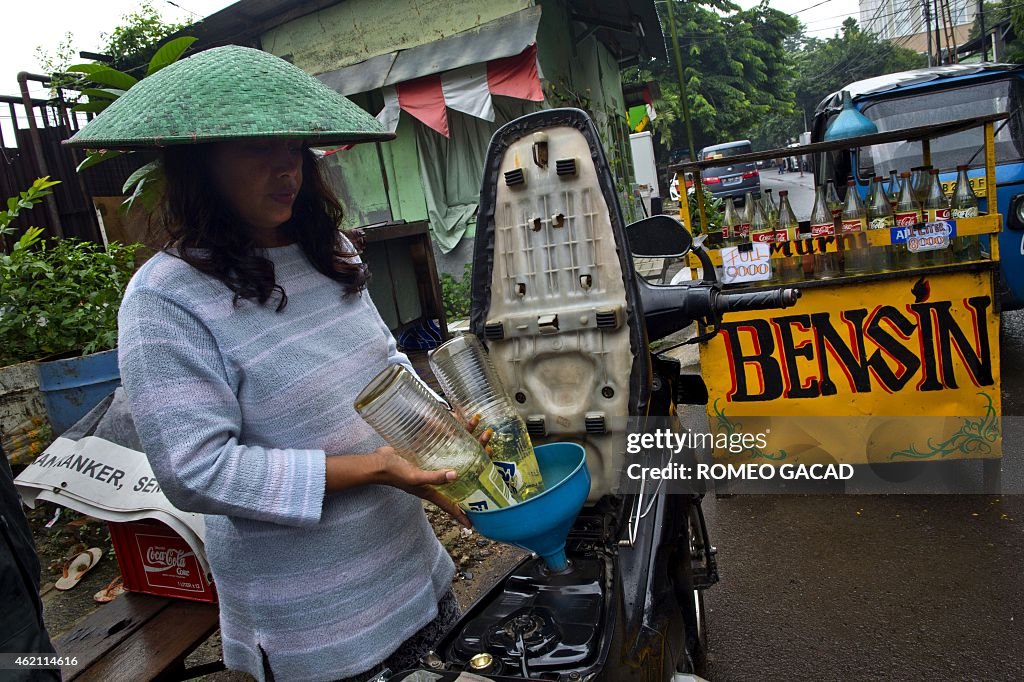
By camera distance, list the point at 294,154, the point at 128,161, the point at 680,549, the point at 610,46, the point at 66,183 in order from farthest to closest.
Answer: the point at 610,46 → the point at 128,161 → the point at 66,183 → the point at 680,549 → the point at 294,154

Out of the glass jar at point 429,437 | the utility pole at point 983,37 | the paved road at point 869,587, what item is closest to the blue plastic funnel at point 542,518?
the glass jar at point 429,437

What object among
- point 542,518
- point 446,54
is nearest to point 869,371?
point 542,518

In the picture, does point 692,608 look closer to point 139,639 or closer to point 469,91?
point 139,639

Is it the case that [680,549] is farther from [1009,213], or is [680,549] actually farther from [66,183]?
[66,183]

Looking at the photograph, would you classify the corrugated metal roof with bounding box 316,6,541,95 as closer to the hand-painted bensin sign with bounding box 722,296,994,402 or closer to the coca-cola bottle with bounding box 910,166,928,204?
the coca-cola bottle with bounding box 910,166,928,204

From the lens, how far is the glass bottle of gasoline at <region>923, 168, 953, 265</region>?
129 inches

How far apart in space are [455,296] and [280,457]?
297 inches

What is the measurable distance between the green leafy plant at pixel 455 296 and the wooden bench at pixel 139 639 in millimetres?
6315

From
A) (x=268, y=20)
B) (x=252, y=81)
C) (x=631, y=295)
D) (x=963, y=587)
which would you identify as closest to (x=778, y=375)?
(x=963, y=587)

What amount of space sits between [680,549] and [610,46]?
41.0 ft

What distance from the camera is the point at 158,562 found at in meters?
2.11

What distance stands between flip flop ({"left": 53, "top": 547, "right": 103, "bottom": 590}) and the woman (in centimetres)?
226

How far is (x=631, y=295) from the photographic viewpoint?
71.1 inches

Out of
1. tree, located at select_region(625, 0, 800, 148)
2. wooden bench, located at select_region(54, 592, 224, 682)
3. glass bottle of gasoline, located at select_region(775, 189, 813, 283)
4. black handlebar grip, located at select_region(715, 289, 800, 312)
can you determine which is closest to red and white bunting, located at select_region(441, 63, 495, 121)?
glass bottle of gasoline, located at select_region(775, 189, 813, 283)
